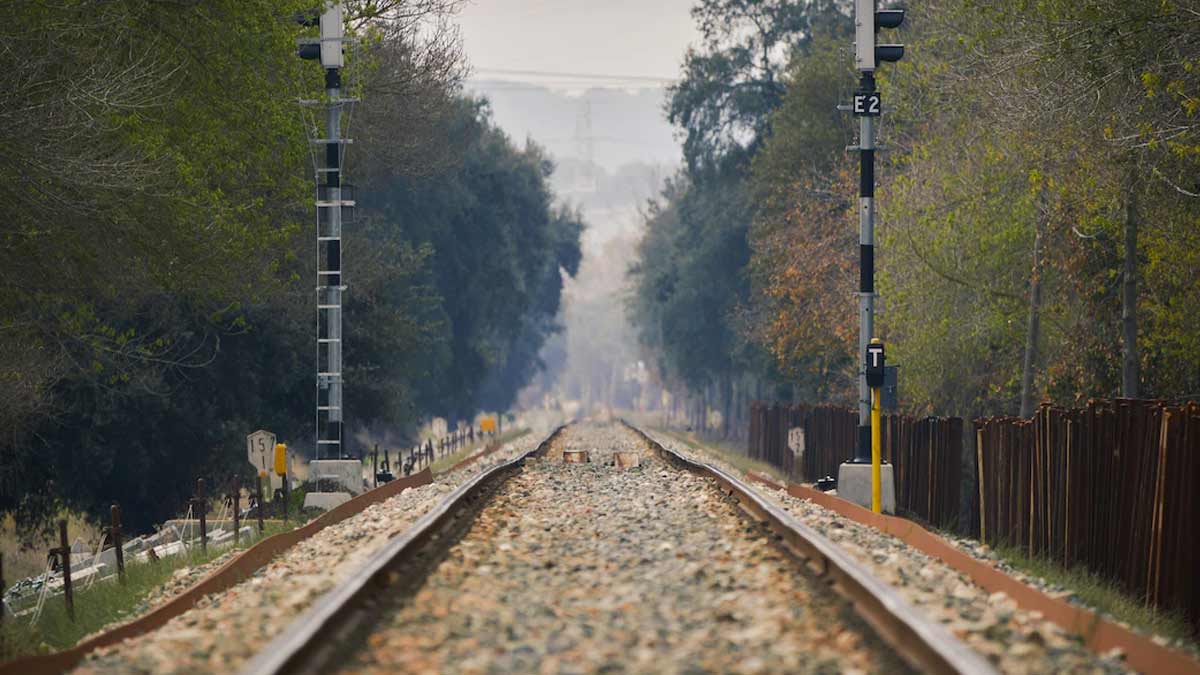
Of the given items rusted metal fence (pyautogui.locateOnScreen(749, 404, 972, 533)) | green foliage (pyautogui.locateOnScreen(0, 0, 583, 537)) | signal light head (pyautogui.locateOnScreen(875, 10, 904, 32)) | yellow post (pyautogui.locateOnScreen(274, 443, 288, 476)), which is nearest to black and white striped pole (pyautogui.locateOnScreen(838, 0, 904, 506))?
signal light head (pyautogui.locateOnScreen(875, 10, 904, 32))

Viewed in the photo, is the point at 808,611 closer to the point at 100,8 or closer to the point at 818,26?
the point at 100,8

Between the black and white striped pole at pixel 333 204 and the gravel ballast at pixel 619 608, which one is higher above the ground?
the black and white striped pole at pixel 333 204

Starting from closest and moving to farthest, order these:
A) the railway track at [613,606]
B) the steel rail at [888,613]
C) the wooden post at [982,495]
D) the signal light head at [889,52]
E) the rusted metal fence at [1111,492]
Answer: the steel rail at [888,613]
the railway track at [613,606]
the rusted metal fence at [1111,492]
the wooden post at [982,495]
the signal light head at [889,52]

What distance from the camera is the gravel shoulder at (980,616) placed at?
777 centimetres

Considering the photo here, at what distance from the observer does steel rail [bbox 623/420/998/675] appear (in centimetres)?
716

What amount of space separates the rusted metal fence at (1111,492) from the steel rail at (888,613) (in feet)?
9.53

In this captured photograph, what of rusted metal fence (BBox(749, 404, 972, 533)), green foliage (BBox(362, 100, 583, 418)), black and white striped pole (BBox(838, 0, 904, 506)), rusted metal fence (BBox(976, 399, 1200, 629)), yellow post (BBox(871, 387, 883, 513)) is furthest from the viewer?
green foliage (BBox(362, 100, 583, 418))

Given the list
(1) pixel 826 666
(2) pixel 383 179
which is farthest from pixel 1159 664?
(2) pixel 383 179

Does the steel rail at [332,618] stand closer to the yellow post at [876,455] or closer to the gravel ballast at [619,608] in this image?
the gravel ballast at [619,608]

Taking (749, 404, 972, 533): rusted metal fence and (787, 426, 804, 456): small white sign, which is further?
(787, 426, 804, 456): small white sign

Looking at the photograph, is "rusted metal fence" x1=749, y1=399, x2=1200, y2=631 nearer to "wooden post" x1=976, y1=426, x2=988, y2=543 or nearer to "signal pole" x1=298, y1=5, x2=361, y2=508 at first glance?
"wooden post" x1=976, y1=426, x2=988, y2=543

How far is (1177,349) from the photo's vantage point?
2305cm

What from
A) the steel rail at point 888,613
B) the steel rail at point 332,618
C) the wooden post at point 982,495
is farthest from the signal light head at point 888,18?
the steel rail at point 332,618

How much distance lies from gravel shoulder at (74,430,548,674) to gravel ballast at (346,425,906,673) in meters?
0.57
